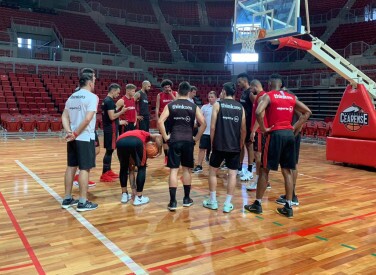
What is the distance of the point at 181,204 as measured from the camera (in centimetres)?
487

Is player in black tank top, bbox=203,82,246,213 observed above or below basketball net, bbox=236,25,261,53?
below

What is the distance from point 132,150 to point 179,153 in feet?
1.95

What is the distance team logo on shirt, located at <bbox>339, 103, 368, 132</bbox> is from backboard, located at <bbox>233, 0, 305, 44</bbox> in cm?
208

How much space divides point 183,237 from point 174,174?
1.05 metres

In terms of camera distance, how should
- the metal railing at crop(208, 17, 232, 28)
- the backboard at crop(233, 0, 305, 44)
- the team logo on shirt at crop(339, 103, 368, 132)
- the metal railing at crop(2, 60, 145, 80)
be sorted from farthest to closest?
1. the metal railing at crop(208, 17, 232, 28)
2. the metal railing at crop(2, 60, 145, 80)
3. the backboard at crop(233, 0, 305, 44)
4. the team logo on shirt at crop(339, 103, 368, 132)

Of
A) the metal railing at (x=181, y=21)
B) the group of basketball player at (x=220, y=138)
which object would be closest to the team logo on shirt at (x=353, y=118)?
the group of basketball player at (x=220, y=138)

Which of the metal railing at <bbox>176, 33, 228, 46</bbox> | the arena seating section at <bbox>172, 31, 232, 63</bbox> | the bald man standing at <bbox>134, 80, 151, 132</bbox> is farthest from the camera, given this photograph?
the metal railing at <bbox>176, 33, 228, 46</bbox>

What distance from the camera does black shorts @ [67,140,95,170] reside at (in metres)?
4.39

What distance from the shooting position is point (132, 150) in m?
4.54

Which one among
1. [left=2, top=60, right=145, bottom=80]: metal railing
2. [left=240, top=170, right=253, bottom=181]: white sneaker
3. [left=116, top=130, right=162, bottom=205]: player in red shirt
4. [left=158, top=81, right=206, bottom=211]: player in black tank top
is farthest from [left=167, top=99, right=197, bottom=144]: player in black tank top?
[left=2, top=60, right=145, bottom=80]: metal railing

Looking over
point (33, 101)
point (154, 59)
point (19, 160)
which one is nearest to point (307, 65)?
point (154, 59)

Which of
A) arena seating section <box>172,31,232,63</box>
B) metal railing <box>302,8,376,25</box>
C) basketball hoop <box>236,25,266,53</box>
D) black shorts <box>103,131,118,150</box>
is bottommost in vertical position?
black shorts <box>103,131,118,150</box>

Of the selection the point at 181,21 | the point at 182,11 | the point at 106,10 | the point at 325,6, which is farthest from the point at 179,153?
the point at 182,11

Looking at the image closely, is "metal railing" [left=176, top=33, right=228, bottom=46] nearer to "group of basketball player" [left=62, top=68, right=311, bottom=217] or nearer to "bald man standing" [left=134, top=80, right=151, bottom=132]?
"bald man standing" [left=134, top=80, right=151, bottom=132]
